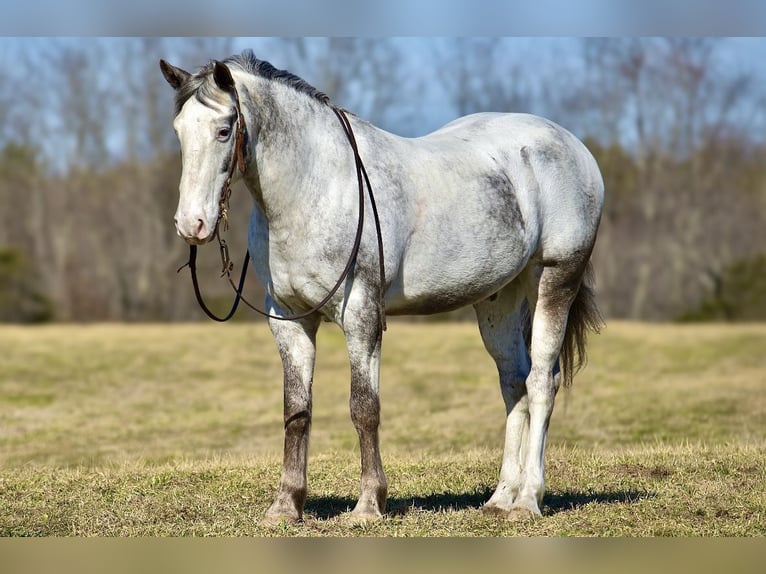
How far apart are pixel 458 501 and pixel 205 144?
10.5ft

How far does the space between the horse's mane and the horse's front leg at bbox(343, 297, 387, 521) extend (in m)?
1.33

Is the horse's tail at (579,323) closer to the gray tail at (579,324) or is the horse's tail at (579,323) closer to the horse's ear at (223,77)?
the gray tail at (579,324)

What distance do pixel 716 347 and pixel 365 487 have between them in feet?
67.0

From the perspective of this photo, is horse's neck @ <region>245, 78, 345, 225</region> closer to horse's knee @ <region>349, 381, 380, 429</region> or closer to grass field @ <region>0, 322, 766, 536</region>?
horse's knee @ <region>349, 381, 380, 429</region>

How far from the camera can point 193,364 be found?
74.2 ft

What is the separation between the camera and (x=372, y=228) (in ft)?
20.2

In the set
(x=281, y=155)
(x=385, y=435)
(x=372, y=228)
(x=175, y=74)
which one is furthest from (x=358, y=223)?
(x=385, y=435)

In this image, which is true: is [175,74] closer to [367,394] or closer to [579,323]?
[367,394]

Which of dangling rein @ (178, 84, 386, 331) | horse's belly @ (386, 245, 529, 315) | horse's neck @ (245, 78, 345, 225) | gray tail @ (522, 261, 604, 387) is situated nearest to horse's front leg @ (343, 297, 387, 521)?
dangling rein @ (178, 84, 386, 331)

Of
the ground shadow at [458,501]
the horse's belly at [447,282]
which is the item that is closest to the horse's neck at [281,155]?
the horse's belly at [447,282]

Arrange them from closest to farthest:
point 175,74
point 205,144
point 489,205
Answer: point 205,144, point 175,74, point 489,205

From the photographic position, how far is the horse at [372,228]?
5832 mm

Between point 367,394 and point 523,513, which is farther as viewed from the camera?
point 523,513

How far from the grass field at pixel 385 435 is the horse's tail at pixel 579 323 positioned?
2.45ft
